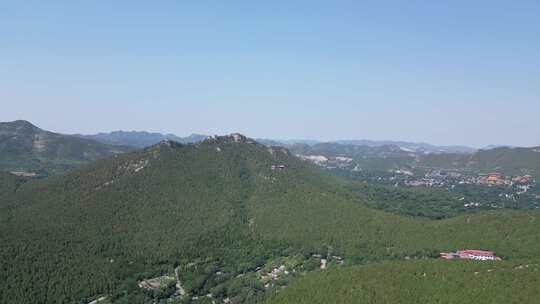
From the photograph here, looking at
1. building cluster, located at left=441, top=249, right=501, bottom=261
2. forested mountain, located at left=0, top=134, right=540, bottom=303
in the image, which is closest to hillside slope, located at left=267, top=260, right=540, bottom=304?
forested mountain, located at left=0, top=134, right=540, bottom=303

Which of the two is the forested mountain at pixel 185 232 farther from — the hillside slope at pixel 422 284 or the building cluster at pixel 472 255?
the hillside slope at pixel 422 284

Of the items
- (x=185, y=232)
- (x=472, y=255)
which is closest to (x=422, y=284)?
(x=472, y=255)

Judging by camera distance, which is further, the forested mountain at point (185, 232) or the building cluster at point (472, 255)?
the building cluster at point (472, 255)

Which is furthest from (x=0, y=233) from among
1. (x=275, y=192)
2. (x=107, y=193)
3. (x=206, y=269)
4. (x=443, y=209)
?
(x=443, y=209)

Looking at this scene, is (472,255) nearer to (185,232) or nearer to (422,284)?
(422,284)

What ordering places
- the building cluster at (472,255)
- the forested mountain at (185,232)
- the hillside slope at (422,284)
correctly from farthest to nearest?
the building cluster at (472,255) < the forested mountain at (185,232) < the hillside slope at (422,284)

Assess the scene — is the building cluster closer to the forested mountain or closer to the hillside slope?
the forested mountain

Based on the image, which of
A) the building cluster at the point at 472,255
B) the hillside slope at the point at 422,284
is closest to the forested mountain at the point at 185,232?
the building cluster at the point at 472,255

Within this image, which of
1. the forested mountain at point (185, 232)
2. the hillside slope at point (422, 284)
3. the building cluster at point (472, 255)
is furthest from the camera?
the building cluster at point (472, 255)
